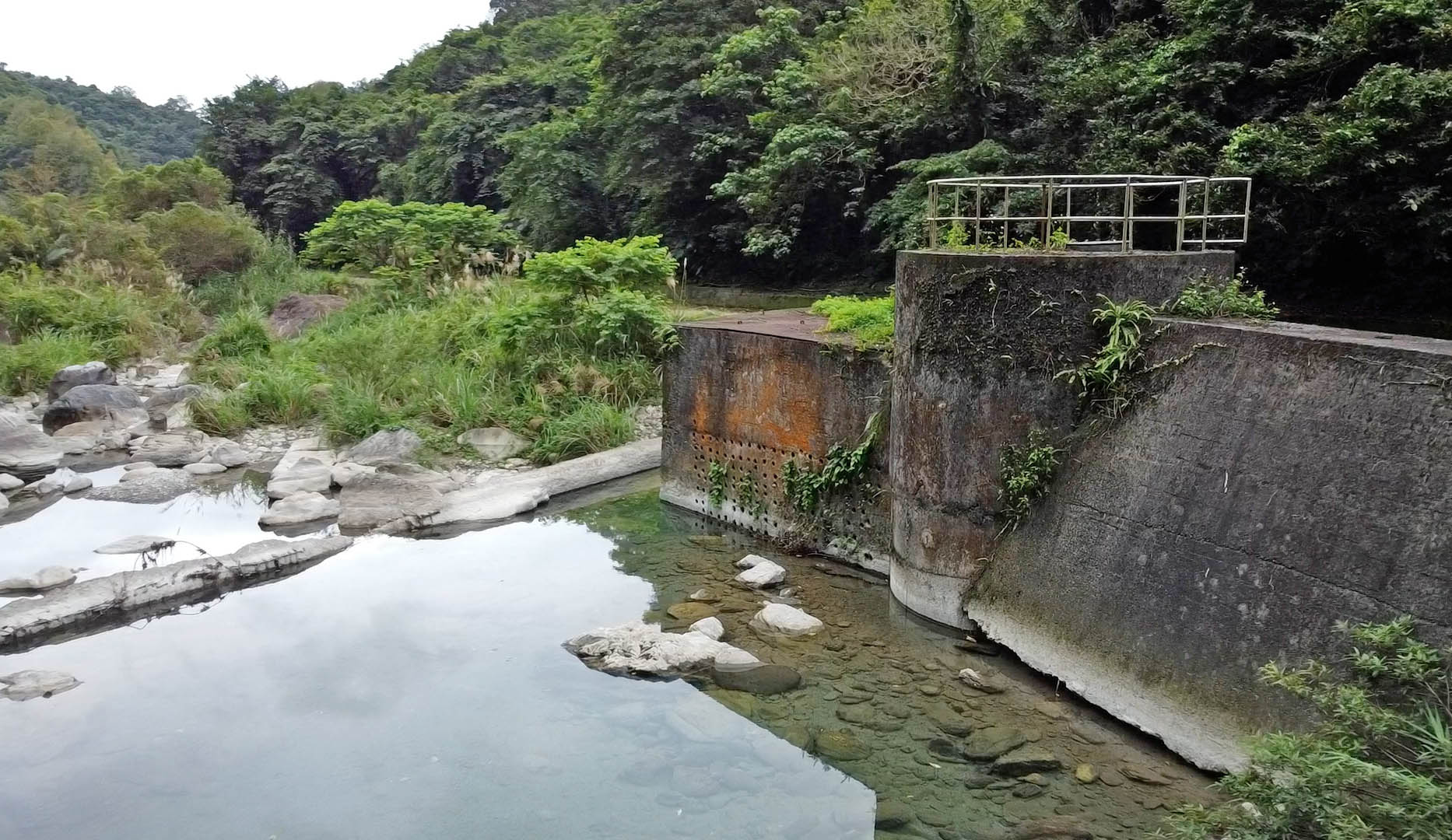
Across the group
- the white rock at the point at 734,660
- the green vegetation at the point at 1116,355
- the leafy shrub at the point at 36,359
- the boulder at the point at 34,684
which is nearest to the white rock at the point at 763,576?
the white rock at the point at 734,660

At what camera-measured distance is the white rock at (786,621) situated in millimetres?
7070

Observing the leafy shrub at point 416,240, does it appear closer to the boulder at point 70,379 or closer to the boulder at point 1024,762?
the boulder at point 70,379

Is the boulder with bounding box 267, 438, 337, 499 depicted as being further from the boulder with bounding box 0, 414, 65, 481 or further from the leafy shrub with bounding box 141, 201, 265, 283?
the leafy shrub with bounding box 141, 201, 265, 283

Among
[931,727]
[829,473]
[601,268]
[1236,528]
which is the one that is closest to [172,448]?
[601,268]

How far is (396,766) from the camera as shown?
18.4 ft

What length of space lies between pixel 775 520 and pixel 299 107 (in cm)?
3551

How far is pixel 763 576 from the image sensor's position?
314 inches

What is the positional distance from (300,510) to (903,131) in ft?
37.1

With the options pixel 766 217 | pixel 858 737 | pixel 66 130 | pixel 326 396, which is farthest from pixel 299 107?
pixel 858 737

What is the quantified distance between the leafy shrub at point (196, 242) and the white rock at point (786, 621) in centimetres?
1784

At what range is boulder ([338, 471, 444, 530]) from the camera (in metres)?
9.52

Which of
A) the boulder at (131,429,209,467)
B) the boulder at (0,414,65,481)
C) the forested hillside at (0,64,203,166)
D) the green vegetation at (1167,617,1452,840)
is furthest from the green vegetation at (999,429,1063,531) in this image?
the forested hillside at (0,64,203,166)

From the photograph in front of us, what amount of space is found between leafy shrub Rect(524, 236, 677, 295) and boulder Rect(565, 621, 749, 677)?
7.15m

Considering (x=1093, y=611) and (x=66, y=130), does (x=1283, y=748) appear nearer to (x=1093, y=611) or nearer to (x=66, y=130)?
(x=1093, y=611)
